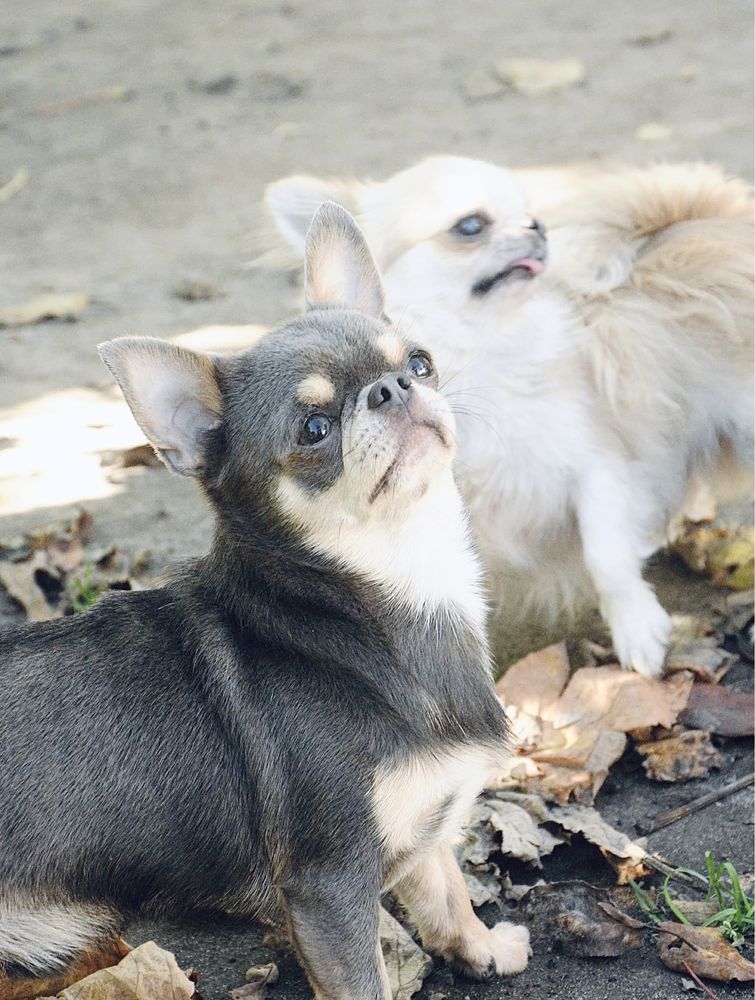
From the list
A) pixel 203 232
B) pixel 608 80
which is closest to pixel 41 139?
pixel 203 232

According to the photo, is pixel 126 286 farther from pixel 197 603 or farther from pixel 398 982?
pixel 398 982

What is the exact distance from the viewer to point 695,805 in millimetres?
2914

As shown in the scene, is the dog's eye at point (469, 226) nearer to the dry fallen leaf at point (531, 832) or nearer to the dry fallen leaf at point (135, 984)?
the dry fallen leaf at point (531, 832)

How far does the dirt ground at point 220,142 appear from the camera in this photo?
4.14 m

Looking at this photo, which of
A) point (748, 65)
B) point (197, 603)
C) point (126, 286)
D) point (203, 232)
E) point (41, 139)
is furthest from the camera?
point (41, 139)

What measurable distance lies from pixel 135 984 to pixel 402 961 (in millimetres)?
558

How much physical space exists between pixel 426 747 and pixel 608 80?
567 cm

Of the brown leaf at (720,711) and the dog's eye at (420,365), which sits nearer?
the dog's eye at (420,365)

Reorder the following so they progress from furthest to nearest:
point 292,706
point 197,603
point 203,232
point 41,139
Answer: point 41,139 → point 203,232 → point 197,603 → point 292,706

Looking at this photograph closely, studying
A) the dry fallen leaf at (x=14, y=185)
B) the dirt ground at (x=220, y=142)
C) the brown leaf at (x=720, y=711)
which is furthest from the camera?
the dry fallen leaf at (x=14, y=185)

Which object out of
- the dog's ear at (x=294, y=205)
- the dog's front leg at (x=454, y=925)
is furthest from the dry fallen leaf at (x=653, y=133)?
the dog's front leg at (x=454, y=925)

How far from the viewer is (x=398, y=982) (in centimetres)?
254

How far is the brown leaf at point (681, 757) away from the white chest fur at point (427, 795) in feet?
2.46

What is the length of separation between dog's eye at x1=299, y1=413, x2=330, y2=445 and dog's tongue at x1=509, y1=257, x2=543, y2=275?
4.80 ft
